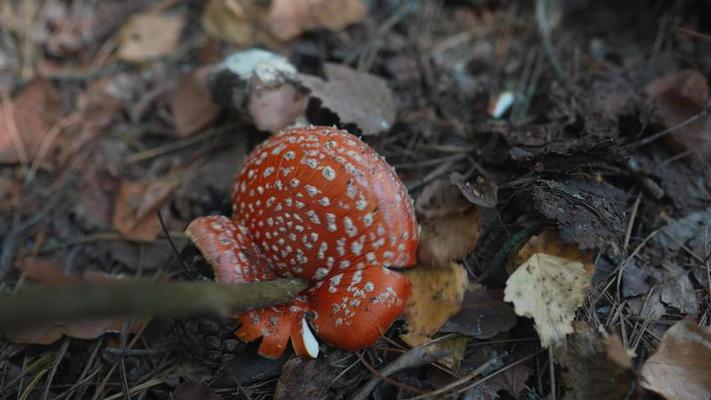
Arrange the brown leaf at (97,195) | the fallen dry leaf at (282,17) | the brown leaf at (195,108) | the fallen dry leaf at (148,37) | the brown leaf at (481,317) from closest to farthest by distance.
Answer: the brown leaf at (481,317) < the brown leaf at (97,195) < the brown leaf at (195,108) < the fallen dry leaf at (282,17) < the fallen dry leaf at (148,37)

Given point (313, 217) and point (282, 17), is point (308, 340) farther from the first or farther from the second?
point (282, 17)

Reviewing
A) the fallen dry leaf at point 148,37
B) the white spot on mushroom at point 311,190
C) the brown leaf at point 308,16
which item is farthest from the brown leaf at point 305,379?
the fallen dry leaf at point 148,37

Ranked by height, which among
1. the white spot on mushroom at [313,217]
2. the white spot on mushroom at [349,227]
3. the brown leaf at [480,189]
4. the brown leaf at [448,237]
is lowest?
the brown leaf at [448,237]

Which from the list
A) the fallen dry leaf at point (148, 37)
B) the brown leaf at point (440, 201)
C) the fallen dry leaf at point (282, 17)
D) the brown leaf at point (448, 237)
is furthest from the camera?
the fallen dry leaf at point (148, 37)

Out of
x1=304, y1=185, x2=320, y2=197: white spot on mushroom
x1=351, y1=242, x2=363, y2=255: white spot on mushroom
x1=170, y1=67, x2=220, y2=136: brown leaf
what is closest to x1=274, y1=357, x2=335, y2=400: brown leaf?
x1=351, y1=242, x2=363, y2=255: white spot on mushroom

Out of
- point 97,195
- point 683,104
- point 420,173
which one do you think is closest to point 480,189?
point 420,173

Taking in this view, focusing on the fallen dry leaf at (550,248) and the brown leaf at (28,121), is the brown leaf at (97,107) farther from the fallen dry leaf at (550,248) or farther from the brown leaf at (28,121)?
the fallen dry leaf at (550,248)

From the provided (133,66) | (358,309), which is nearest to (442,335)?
(358,309)

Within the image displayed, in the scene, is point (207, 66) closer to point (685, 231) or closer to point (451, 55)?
point (451, 55)
